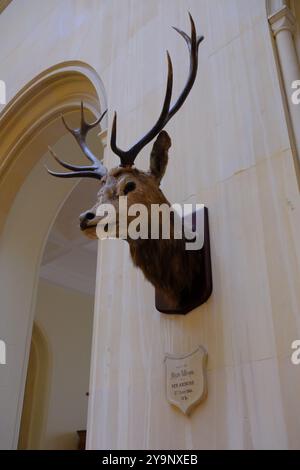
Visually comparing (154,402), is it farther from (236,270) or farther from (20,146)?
(20,146)

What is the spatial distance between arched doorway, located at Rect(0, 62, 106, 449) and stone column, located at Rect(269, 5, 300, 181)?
161 cm

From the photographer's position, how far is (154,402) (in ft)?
4.64

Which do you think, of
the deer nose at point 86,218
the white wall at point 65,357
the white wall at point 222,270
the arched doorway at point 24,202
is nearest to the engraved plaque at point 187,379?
the white wall at point 222,270

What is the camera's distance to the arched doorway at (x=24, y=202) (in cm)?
302

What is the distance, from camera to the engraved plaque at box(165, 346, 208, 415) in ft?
4.25

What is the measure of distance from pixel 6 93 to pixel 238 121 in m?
2.59

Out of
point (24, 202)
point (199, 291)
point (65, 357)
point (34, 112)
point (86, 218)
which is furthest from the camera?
point (65, 357)

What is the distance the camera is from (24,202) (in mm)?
3471

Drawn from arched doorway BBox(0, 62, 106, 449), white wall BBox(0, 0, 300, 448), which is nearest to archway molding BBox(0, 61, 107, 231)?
arched doorway BBox(0, 62, 106, 449)

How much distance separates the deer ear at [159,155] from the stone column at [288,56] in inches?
16.0

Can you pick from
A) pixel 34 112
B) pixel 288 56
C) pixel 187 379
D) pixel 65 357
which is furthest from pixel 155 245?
pixel 65 357

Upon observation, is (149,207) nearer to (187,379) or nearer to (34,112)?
(187,379)

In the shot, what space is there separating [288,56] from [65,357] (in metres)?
5.75
